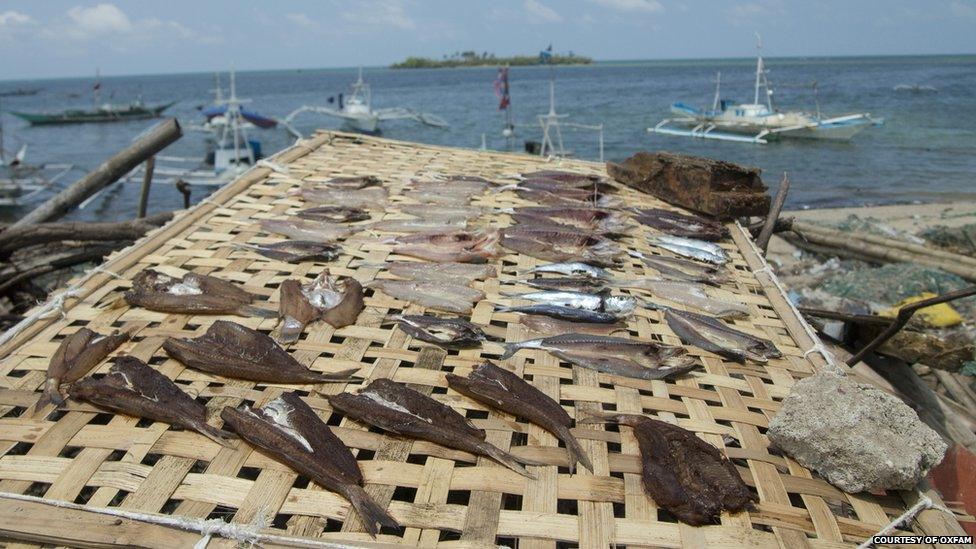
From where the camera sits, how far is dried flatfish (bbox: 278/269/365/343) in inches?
165

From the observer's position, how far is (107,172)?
792 centimetres

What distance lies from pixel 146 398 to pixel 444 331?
1717 mm

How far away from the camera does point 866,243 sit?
11352mm

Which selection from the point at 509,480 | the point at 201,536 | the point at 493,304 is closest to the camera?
the point at 201,536

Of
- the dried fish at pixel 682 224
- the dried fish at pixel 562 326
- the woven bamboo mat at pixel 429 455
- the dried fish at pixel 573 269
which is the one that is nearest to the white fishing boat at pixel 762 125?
the dried fish at pixel 682 224

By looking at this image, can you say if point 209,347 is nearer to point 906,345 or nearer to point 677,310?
point 677,310

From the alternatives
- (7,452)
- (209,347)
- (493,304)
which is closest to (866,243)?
(493,304)

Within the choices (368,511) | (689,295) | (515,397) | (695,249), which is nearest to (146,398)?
(368,511)

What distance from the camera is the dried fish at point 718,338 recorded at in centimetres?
426

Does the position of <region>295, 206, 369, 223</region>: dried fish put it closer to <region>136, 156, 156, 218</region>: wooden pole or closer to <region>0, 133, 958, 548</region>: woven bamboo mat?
<region>0, 133, 958, 548</region>: woven bamboo mat

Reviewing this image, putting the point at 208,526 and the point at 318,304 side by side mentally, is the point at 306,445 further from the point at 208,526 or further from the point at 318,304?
the point at 318,304

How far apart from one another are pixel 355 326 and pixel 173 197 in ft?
89.1

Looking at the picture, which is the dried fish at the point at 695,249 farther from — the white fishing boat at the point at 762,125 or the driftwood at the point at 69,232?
→ the white fishing boat at the point at 762,125

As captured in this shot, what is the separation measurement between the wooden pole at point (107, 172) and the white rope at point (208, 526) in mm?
6129
